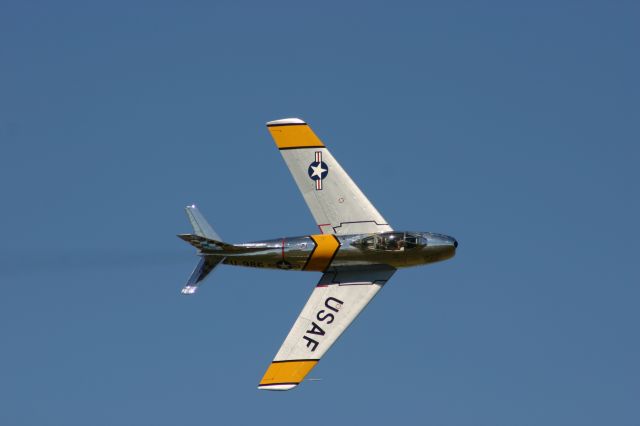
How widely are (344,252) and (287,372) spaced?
22.5 feet

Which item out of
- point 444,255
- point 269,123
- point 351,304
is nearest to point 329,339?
point 351,304

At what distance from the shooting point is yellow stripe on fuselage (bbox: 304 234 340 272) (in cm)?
8131

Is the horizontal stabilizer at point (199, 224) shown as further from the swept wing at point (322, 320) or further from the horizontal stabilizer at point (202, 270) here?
the swept wing at point (322, 320)

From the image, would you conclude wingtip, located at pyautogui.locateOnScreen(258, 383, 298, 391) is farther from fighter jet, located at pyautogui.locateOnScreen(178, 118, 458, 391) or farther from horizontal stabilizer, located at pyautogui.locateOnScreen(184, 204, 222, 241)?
horizontal stabilizer, located at pyautogui.locateOnScreen(184, 204, 222, 241)

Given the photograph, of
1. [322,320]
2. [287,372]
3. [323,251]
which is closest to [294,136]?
[323,251]

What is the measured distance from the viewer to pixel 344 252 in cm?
8131

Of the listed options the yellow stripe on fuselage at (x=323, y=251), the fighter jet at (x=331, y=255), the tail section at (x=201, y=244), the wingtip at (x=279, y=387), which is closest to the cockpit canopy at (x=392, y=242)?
the fighter jet at (x=331, y=255)

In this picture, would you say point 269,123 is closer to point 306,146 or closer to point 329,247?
point 306,146

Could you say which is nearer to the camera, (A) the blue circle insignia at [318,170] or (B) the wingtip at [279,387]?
(B) the wingtip at [279,387]

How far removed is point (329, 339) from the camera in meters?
80.1

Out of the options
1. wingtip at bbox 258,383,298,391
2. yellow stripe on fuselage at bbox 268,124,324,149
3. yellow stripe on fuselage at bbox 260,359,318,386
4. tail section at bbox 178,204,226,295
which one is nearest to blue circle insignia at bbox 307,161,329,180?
yellow stripe on fuselage at bbox 268,124,324,149

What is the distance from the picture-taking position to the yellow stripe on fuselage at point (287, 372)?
258 ft

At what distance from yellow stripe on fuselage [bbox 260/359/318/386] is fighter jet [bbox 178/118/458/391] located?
0.12 m

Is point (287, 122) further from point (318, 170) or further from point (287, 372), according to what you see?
point (287, 372)
